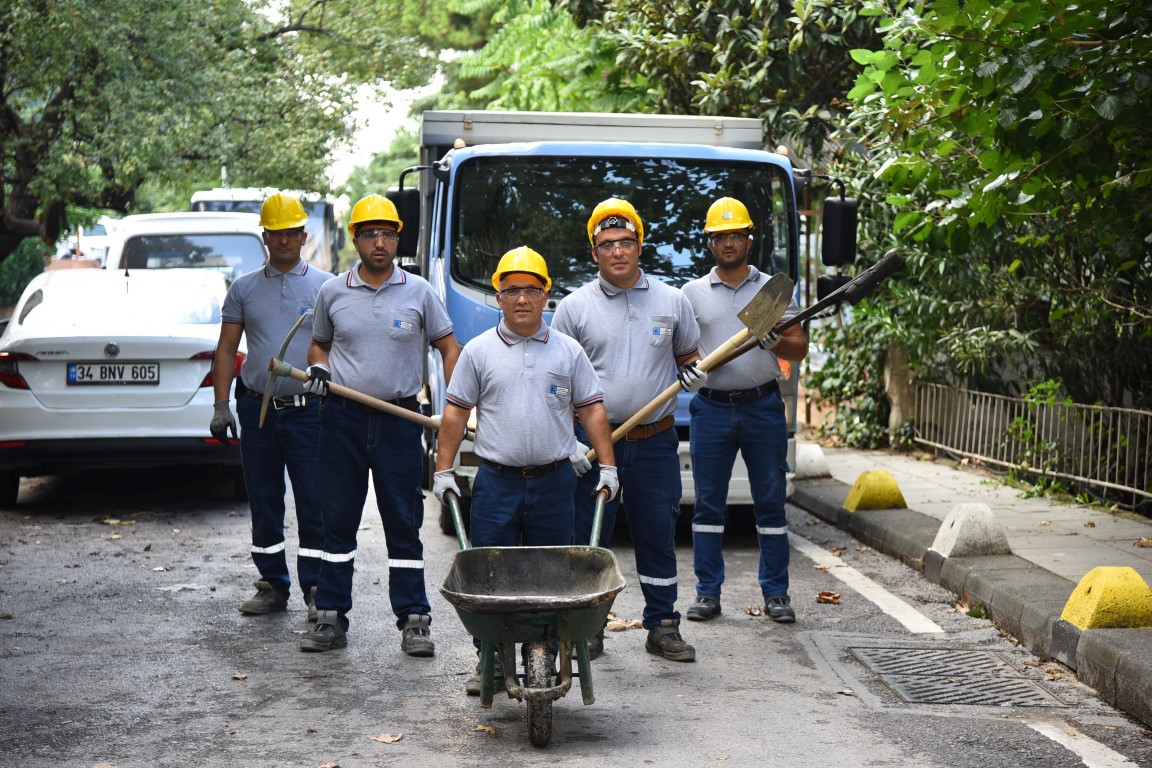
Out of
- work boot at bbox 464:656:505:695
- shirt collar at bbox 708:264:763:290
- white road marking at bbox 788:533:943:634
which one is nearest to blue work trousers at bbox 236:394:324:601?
work boot at bbox 464:656:505:695

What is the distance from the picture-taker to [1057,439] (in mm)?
11680

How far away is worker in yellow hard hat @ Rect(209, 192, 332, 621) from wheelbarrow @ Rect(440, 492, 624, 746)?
6.19 ft

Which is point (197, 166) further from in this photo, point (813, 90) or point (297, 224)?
point (297, 224)

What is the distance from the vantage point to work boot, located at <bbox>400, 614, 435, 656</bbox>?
Answer: 21.6 feet

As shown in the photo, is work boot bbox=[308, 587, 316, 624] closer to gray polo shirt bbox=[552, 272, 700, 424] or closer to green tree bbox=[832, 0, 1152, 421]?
gray polo shirt bbox=[552, 272, 700, 424]

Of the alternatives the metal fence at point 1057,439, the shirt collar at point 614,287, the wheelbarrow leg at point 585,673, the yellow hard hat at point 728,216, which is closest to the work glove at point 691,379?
the shirt collar at point 614,287

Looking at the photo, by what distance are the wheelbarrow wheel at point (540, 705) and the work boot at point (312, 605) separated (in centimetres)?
208

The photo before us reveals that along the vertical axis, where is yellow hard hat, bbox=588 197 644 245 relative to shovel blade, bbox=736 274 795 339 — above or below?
above

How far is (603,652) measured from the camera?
6.76 m

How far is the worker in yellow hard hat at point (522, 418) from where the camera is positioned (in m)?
5.81

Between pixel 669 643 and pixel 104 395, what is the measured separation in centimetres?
529

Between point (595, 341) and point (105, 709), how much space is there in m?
2.51

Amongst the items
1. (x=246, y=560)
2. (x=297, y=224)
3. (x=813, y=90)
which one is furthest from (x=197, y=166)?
(x=297, y=224)

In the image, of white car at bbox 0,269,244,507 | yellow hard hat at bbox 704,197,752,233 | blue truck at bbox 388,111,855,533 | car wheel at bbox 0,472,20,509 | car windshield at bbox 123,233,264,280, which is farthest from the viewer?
car windshield at bbox 123,233,264,280
